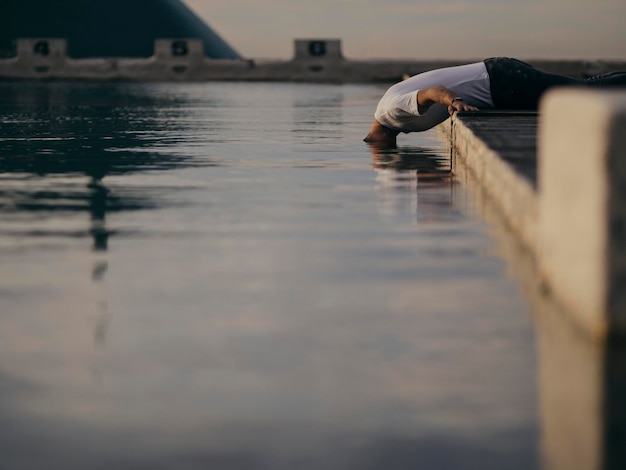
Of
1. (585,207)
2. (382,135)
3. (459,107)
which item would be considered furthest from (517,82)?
(585,207)

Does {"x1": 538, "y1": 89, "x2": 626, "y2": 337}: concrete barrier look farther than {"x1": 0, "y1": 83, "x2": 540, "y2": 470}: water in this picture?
Yes

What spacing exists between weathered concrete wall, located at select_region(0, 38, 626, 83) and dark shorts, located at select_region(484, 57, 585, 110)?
38763 millimetres

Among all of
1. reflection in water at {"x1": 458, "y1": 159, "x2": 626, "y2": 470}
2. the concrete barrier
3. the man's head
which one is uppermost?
the concrete barrier

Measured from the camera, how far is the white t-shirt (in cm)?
1050

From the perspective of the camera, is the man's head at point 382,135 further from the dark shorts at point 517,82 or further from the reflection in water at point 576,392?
the reflection in water at point 576,392

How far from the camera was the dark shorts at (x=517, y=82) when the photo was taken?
34.2 feet

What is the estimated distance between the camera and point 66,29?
127375mm

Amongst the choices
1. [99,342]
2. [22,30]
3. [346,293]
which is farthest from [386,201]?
[22,30]

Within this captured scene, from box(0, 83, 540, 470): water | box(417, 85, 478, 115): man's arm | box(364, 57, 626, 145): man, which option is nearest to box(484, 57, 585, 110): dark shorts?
box(364, 57, 626, 145): man

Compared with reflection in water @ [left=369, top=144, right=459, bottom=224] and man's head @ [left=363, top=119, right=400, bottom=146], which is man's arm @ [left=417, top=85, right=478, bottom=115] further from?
man's head @ [left=363, top=119, right=400, bottom=146]

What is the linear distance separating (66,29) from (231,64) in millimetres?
79425

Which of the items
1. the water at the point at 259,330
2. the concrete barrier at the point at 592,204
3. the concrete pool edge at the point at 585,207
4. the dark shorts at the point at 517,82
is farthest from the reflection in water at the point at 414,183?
the concrete barrier at the point at 592,204

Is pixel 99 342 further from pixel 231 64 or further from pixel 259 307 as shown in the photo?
pixel 231 64

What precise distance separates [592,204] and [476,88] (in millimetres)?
7025
